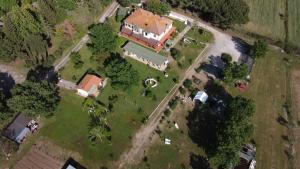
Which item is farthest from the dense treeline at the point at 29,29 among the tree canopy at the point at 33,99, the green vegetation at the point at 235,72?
the green vegetation at the point at 235,72

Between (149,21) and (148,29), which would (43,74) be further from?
(149,21)

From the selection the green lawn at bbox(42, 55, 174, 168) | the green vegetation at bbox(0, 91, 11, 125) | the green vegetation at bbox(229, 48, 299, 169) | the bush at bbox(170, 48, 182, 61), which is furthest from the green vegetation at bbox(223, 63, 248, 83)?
the green vegetation at bbox(0, 91, 11, 125)

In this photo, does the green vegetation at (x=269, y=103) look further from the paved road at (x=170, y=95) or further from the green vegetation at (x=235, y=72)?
the paved road at (x=170, y=95)

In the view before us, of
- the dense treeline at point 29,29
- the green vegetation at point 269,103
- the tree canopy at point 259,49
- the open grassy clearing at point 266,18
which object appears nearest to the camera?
the green vegetation at point 269,103

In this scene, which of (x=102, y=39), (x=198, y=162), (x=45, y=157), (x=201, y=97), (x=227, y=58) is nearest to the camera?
(x=45, y=157)

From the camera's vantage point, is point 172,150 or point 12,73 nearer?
point 172,150

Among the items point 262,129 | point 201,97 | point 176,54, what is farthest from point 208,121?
point 176,54

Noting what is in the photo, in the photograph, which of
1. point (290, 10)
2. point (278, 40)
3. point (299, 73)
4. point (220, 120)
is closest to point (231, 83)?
point (220, 120)

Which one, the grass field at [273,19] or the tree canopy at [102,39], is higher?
the grass field at [273,19]
